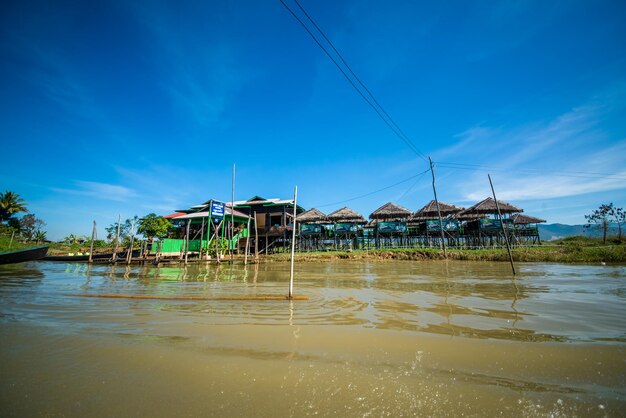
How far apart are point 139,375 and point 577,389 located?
14.2 feet

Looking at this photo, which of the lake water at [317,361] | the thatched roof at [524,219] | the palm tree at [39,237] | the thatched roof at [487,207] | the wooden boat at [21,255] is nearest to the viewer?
the lake water at [317,361]

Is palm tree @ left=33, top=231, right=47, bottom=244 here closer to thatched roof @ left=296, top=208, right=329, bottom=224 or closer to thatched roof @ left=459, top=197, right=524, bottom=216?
thatched roof @ left=296, top=208, right=329, bottom=224

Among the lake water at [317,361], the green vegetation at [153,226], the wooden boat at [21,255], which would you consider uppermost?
the green vegetation at [153,226]

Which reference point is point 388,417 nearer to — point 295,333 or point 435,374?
point 435,374

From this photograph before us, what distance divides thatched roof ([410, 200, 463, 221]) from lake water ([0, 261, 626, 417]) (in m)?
27.3

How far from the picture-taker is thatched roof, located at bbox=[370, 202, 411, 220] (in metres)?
31.4

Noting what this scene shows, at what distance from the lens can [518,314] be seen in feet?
16.7

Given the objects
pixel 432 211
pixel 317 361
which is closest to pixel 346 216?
pixel 432 211

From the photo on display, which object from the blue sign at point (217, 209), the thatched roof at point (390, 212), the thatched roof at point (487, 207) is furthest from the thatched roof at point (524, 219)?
the blue sign at point (217, 209)

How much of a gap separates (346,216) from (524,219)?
2174 cm

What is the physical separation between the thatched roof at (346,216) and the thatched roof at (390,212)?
2.22m

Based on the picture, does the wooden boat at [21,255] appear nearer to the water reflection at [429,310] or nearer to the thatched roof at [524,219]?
the water reflection at [429,310]

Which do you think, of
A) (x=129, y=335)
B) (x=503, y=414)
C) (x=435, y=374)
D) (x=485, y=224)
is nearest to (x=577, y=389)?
(x=503, y=414)

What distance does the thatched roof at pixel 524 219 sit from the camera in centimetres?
3081
